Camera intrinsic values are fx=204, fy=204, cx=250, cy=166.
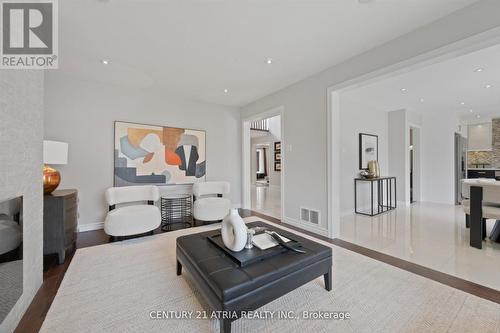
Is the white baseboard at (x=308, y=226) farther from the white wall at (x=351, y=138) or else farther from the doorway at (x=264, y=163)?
the white wall at (x=351, y=138)

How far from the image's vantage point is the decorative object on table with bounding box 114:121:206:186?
Answer: 384 centimetres

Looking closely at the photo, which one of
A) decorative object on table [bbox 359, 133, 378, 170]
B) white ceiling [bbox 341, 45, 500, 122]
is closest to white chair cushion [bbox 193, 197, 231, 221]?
white ceiling [bbox 341, 45, 500, 122]

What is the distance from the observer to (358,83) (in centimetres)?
285

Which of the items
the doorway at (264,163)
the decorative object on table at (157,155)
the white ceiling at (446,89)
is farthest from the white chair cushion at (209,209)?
the white ceiling at (446,89)

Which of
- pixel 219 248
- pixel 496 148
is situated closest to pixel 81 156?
pixel 219 248

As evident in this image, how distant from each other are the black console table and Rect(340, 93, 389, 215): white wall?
0.15 metres

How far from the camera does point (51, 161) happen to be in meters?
2.55

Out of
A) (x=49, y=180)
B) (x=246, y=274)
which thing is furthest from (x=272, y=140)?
(x=246, y=274)

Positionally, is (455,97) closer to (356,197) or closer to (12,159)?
(356,197)

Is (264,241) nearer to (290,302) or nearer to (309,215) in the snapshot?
(290,302)

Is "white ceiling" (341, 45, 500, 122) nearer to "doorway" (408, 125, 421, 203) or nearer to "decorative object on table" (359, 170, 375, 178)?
"doorway" (408, 125, 421, 203)

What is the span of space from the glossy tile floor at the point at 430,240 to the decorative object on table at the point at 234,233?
2.13 meters

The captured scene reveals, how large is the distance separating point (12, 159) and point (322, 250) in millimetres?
2429

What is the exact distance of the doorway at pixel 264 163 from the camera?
4.97 metres
